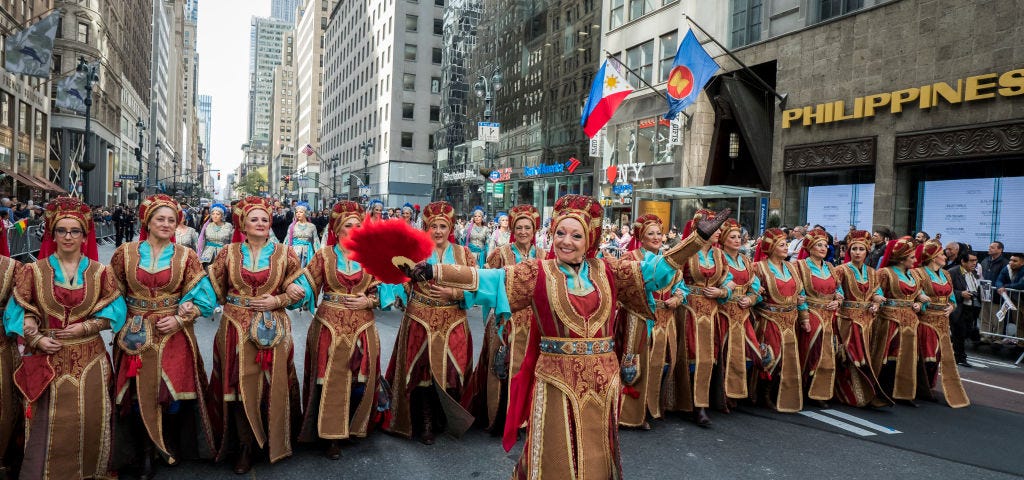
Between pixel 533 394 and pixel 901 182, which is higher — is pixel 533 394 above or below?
below

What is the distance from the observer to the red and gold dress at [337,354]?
18.5 feet

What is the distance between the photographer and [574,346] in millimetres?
3885

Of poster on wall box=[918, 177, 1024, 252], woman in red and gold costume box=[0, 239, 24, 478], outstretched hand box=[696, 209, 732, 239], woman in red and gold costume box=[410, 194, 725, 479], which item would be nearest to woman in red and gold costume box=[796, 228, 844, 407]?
woman in red and gold costume box=[410, 194, 725, 479]

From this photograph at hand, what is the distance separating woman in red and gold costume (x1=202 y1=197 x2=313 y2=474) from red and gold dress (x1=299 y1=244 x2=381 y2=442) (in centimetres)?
23

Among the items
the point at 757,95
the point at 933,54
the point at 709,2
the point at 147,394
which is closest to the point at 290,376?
the point at 147,394

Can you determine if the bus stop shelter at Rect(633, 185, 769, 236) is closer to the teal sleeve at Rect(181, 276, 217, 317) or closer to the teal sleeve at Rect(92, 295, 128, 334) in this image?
the teal sleeve at Rect(181, 276, 217, 317)

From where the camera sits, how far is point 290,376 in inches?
220

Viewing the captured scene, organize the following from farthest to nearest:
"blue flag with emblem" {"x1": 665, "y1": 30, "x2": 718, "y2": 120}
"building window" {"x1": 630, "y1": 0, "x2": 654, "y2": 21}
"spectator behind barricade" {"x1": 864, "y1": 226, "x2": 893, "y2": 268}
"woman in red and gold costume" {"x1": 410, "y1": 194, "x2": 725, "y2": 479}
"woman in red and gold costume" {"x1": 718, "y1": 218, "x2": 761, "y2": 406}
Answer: "building window" {"x1": 630, "y1": 0, "x2": 654, "y2": 21} < "blue flag with emblem" {"x1": 665, "y1": 30, "x2": 718, "y2": 120} < "spectator behind barricade" {"x1": 864, "y1": 226, "x2": 893, "y2": 268} < "woman in red and gold costume" {"x1": 718, "y1": 218, "x2": 761, "y2": 406} < "woman in red and gold costume" {"x1": 410, "y1": 194, "x2": 725, "y2": 479}

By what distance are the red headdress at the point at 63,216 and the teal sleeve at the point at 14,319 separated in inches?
15.4

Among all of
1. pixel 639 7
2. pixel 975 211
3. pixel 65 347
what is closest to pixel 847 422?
pixel 65 347

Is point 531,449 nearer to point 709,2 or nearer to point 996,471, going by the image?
point 996,471

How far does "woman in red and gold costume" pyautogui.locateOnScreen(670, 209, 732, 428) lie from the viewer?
7.04 metres

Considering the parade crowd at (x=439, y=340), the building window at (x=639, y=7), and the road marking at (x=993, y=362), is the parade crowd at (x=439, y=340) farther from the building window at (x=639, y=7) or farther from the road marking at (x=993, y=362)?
the building window at (x=639, y=7)

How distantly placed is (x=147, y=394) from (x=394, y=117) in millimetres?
63611
